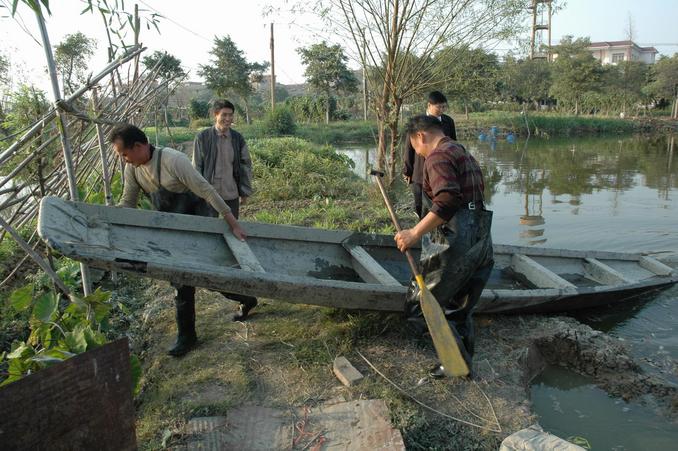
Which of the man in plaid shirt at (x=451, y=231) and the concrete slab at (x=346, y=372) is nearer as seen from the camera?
the man in plaid shirt at (x=451, y=231)

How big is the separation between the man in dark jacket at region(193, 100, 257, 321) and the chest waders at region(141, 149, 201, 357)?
1.86ft

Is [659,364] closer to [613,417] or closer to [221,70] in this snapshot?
[613,417]

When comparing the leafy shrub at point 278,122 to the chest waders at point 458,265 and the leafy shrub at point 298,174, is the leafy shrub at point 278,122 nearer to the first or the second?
the leafy shrub at point 298,174

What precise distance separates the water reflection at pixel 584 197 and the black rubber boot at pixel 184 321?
18.1 ft

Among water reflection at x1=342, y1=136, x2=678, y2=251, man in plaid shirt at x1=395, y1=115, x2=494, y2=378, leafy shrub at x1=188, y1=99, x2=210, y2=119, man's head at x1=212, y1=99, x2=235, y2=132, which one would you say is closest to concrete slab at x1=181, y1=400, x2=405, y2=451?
man in plaid shirt at x1=395, y1=115, x2=494, y2=378

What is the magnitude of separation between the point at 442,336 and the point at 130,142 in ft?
7.44

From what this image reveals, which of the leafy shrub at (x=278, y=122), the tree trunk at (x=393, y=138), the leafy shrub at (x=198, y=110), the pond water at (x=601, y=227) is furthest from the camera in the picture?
the leafy shrub at (x=198, y=110)

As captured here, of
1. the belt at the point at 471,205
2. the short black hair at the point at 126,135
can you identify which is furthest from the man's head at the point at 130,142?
the belt at the point at 471,205

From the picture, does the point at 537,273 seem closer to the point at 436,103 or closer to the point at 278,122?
the point at 436,103

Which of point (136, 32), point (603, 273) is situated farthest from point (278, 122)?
point (603, 273)

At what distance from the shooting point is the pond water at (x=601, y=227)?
307 cm

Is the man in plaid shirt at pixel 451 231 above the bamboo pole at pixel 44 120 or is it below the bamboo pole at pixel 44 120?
below

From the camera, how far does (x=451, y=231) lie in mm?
2857

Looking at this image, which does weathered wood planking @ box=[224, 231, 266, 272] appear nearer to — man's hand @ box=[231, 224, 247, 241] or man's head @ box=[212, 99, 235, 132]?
man's hand @ box=[231, 224, 247, 241]
